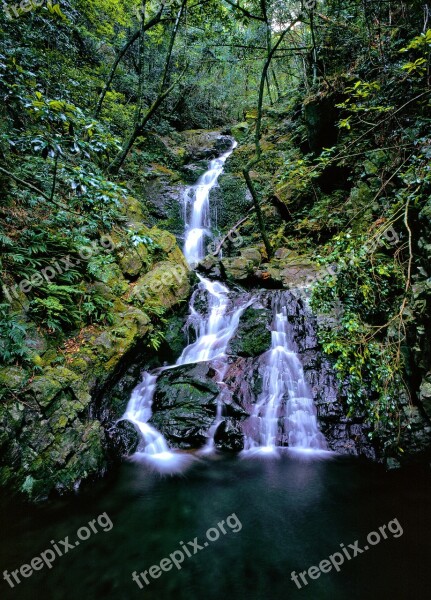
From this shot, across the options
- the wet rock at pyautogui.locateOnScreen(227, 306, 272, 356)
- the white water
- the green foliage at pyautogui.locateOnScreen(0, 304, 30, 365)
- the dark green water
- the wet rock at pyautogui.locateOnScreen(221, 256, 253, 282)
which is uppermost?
the white water

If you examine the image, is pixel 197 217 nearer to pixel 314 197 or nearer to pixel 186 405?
pixel 314 197

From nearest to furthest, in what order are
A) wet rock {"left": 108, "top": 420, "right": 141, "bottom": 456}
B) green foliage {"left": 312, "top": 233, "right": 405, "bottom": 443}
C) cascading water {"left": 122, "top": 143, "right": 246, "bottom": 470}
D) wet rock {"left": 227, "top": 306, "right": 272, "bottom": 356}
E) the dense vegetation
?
the dense vegetation < green foliage {"left": 312, "top": 233, "right": 405, "bottom": 443} < wet rock {"left": 108, "top": 420, "right": 141, "bottom": 456} < cascading water {"left": 122, "top": 143, "right": 246, "bottom": 470} < wet rock {"left": 227, "top": 306, "right": 272, "bottom": 356}

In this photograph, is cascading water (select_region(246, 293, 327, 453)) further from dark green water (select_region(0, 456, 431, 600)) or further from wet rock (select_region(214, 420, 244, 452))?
dark green water (select_region(0, 456, 431, 600))

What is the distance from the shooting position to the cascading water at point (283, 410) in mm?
6043

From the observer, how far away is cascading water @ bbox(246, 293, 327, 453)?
19.8 feet

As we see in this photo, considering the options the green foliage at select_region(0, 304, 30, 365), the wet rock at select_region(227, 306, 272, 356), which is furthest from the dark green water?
the wet rock at select_region(227, 306, 272, 356)

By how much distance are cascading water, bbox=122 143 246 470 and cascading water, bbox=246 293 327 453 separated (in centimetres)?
87

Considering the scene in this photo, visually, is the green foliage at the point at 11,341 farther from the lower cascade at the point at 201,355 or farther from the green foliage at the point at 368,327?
the green foliage at the point at 368,327

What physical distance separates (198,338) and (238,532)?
16.4 ft

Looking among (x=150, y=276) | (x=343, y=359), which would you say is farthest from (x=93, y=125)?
(x=343, y=359)

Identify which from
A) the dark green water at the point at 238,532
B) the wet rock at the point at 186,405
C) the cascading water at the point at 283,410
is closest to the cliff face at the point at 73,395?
the dark green water at the point at 238,532

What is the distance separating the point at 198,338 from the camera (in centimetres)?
867

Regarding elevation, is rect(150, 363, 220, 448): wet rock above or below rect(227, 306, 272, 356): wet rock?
below

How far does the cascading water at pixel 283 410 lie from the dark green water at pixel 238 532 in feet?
1.89
